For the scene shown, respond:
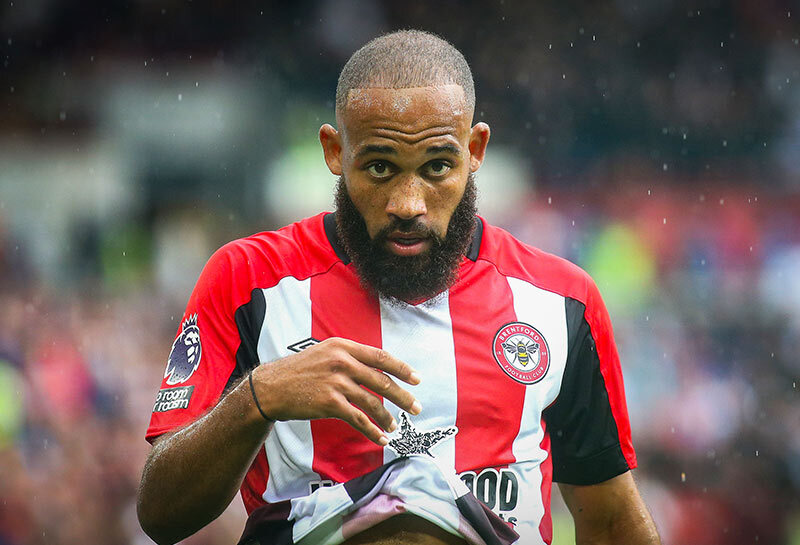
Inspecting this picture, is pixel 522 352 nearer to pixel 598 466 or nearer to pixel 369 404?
pixel 598 466

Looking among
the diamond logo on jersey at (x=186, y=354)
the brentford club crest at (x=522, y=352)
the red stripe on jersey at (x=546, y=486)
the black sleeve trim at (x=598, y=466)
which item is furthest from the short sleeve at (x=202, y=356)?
the black sleeve trim at (x=598, y=466)

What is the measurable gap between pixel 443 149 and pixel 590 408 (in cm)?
70

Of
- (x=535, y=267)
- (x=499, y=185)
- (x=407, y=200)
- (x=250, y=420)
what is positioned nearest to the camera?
(x=250, y=420)

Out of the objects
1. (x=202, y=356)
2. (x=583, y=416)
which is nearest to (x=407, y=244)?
(x=202, y=356)

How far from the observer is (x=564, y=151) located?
9.72m

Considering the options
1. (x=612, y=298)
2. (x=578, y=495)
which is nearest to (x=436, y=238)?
(x=578, y=495)

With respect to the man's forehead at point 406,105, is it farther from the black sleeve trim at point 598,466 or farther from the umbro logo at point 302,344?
the black sleeve trim at point 598,466

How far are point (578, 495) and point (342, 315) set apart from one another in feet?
2.35

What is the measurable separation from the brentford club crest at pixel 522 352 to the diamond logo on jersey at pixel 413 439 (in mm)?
218

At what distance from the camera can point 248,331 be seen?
217 cm

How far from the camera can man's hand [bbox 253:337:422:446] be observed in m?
1.67

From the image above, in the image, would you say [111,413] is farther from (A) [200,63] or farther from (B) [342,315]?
(A) [200,63]

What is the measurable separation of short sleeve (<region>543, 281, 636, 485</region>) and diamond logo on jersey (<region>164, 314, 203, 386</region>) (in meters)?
0.81

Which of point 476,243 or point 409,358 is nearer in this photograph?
point 409,358
